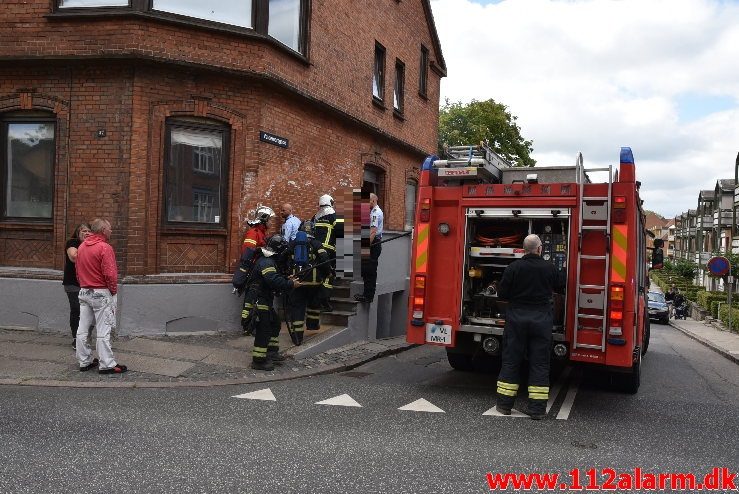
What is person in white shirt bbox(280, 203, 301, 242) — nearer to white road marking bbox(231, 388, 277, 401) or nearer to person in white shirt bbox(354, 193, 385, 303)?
person in white shirt bbox(354, 193, 385, 303)

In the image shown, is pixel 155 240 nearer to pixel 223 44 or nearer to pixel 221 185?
pixel 221 185

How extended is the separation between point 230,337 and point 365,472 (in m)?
5.66

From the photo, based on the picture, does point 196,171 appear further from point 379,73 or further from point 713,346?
point 713,346

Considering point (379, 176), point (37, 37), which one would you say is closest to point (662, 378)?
point (379, 176)

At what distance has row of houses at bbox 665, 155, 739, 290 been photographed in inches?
1422

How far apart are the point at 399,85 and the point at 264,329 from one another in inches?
441

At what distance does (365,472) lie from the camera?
457cm

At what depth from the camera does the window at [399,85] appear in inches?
680

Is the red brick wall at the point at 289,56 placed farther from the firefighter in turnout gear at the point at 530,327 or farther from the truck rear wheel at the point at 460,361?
the firefighter in turnout gear at the point at 530,327

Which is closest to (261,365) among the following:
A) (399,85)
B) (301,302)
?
(301,302)

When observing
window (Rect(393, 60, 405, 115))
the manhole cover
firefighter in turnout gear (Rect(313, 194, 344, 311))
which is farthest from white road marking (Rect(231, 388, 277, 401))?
window (Rect(393, 60, 405, 115))

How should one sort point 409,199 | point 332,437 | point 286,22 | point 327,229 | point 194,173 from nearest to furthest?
point 332,437
point 327,229
point 194,173
point 286,22
point 409,199

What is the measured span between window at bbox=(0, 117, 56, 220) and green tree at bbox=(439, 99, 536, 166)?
111 ft

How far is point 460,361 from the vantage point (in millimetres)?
8734
